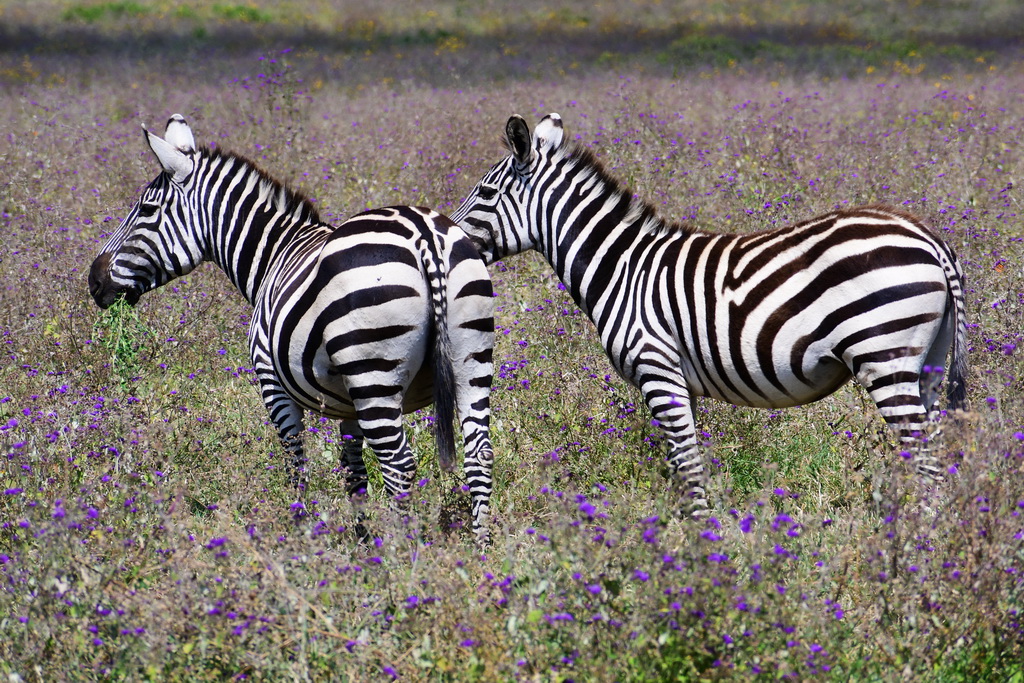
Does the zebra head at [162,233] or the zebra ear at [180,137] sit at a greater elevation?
the zebra ear at [180,137]

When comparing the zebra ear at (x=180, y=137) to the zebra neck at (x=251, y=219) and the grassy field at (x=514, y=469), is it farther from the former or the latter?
the grassy field at (x=514, y=469)

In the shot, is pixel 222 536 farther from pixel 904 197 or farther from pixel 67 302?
pixel 904 197

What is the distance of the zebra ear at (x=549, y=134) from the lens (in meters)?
5.02

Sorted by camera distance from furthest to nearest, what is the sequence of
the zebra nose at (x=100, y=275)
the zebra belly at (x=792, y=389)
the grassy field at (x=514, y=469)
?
the zebra nose at (x=100, y=275) → the zebra belly at (x=792, y=389) → the grassy field at (x=514, y=469)

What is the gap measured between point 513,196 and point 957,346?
2.27m

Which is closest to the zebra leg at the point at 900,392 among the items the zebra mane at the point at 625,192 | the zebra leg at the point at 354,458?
the zebra mane at the point at 625,192

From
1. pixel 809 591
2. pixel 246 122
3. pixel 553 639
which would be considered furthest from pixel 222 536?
pixel 246 122

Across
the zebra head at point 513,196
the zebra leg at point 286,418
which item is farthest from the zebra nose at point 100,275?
the zebra head at point 513,196

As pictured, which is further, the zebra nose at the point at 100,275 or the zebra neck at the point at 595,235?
the zebra nose at the point at 100,275

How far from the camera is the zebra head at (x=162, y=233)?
512 centimetres

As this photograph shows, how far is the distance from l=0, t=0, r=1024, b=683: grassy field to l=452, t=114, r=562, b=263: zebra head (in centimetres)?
85

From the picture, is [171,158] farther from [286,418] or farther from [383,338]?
[383,338]

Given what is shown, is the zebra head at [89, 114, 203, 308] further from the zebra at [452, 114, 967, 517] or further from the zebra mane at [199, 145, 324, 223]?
the zebra at [452, 114, 967, 517]

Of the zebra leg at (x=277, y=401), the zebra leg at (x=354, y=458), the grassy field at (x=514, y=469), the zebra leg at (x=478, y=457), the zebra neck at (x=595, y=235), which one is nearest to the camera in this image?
the grassy field at (x=514, y=469)
